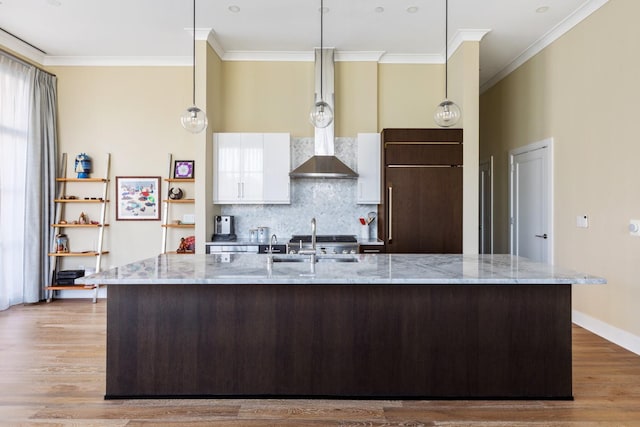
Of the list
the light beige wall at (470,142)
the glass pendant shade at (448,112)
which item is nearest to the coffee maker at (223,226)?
the light beige wall at (470,142)

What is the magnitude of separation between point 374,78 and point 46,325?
15.9 ft

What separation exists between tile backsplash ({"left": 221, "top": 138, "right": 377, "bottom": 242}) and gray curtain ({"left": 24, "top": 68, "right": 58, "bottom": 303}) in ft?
7.64

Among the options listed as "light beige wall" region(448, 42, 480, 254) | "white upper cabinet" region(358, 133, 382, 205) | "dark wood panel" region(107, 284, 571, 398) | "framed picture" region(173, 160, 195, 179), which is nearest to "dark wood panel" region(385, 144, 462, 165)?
"light beige wall" region(448, 42, 480, 254)

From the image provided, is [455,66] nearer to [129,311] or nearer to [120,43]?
[120,43]

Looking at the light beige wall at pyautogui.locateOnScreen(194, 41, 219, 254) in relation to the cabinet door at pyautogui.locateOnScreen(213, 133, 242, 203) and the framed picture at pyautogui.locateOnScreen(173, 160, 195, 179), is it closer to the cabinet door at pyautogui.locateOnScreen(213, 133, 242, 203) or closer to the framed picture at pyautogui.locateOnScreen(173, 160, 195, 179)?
the cabinet door at pyautogui.locateOnScreen(213, 133, 242, 203)

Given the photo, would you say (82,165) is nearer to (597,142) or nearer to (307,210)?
(307,210)

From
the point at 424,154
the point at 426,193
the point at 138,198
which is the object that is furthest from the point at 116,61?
the point at 426,193

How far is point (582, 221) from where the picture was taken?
13.8 ft

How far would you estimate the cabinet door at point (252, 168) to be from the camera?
16.9 ft

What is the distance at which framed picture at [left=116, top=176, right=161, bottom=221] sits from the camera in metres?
5.55

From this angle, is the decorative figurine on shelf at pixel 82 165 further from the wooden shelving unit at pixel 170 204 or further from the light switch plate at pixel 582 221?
the light switch plate at pixel 582 221

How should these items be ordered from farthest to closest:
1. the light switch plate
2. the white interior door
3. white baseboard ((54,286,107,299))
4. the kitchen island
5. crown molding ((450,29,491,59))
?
the white interior door, white baseboard ((54,286,107,299)), crown molding ((450,29,491,59)), the light switch plate, the kitchen island

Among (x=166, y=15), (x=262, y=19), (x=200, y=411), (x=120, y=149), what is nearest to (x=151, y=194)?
(x=120, y=149)

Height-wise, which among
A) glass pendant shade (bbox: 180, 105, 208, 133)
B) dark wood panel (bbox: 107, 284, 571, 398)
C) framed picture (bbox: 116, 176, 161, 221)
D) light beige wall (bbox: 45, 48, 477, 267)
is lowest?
dark wood panel (bbox: 107, 284, 571, 398)
